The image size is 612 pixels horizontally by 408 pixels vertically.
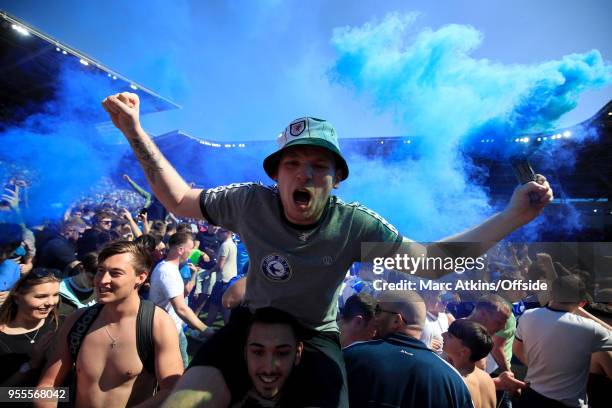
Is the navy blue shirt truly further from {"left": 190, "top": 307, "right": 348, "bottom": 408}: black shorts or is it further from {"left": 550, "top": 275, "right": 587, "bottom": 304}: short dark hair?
{"left": 550, "top": 275, "right": 587, "bottom": 304}: short dark hair

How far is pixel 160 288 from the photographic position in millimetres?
4785

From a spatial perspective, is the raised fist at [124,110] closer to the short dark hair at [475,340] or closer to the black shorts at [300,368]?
the black shorts at [300,368]

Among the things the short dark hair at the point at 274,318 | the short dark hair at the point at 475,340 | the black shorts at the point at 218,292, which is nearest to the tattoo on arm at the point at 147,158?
the short dark hair at the point at 274,318

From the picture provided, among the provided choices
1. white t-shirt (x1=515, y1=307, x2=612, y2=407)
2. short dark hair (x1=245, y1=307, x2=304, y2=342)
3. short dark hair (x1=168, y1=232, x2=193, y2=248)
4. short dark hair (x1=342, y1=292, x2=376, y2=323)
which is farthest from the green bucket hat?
short dark hair (x1=168, y1=232, x2=193, y2=248)

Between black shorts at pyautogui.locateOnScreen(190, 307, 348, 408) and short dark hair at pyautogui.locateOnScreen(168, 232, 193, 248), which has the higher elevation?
short dark hair at pyautogui.locateOnScreen(168, 232, 193, 248)

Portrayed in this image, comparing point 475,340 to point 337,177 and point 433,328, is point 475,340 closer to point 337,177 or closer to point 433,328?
point 433,328

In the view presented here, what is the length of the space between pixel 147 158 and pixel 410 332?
2.22 meters

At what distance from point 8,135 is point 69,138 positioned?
2.02 meters

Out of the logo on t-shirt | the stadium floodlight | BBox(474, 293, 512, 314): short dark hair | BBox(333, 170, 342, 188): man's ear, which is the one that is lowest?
the logo on t-shirt

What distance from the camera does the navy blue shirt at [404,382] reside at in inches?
90.6

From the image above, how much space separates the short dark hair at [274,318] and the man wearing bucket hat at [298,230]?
0.05 metres

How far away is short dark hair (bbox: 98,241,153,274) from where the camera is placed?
2.81 meters

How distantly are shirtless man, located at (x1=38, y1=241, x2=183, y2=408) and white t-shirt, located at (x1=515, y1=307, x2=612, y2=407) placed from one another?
372 cm

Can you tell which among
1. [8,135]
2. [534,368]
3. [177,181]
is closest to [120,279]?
[177,181]
